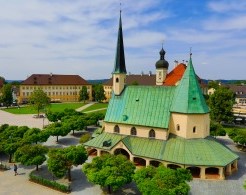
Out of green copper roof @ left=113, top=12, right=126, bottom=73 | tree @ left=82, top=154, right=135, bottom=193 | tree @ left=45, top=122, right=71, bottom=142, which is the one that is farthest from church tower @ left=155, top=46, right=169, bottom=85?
tree @ left=82, top=154, right=135, bottom=193

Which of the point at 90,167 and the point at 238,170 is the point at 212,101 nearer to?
the point at 238,170

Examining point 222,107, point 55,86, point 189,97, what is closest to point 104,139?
point 189,97

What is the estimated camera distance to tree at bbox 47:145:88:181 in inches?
1385

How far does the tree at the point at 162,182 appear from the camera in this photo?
2743cm

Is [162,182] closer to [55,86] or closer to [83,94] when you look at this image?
[83,94]

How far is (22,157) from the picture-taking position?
1510 inches

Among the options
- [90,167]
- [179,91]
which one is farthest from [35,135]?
[179,91]

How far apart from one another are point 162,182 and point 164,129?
1544cm

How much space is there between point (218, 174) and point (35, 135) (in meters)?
30.3

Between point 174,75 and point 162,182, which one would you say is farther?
point 174,75

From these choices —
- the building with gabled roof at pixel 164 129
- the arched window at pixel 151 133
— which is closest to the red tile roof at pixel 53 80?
the building with gabled roof at pixel 164 129

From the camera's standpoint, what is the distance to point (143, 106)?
4616 centimetres

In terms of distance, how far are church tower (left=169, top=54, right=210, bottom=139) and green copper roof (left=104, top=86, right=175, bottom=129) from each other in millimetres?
1521

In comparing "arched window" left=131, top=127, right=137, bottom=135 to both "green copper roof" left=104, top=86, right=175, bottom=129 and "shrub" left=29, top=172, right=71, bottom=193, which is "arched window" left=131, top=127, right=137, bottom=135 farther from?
"shrub" left=29, top=172, right=71, bottom=193
